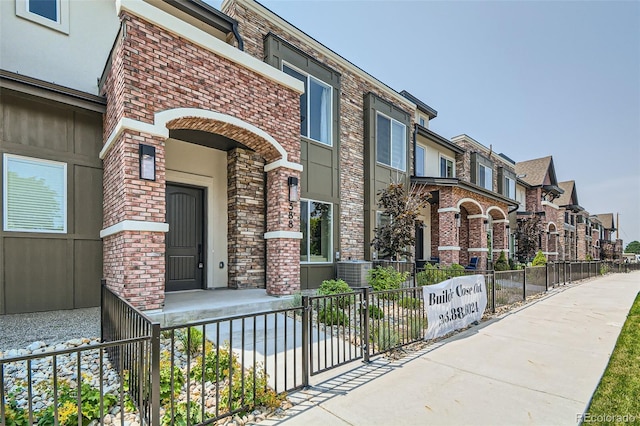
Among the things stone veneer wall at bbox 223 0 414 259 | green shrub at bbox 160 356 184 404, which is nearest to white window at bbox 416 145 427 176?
stone veneer wall at bbox 223 0 414 259

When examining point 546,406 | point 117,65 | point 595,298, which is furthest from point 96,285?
point 595,298

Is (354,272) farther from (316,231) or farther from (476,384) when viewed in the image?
(476,384)

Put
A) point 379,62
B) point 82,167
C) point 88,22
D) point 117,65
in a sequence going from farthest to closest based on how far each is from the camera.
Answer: point 379,62, point 88,22, point 82,167, point 117,65

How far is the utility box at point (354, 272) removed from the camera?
32.4 ft

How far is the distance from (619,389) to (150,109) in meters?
7.74

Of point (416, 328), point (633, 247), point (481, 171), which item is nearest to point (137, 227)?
point (416, 328)

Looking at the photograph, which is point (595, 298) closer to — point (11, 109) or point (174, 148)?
point (174, 148)

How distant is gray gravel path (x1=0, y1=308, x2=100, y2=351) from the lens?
4816mm

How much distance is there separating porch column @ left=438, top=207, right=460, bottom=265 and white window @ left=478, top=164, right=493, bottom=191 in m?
7.52

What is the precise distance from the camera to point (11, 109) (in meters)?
6.06

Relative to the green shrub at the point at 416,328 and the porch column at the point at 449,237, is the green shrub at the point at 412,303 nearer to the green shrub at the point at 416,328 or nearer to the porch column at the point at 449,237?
the green shrub at the point at 416,328

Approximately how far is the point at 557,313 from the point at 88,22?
44.3 ft

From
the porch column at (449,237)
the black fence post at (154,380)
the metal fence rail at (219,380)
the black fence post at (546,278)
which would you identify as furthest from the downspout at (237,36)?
the black fence post at (546,278)

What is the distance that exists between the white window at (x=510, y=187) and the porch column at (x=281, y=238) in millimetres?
20629
